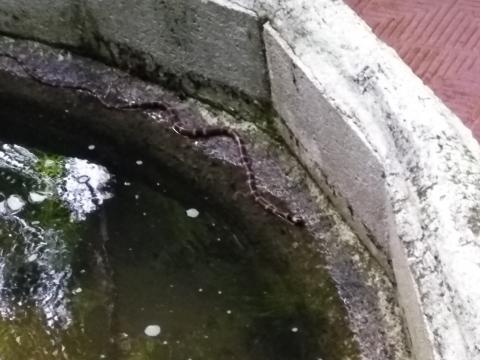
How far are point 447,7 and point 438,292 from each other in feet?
3.65

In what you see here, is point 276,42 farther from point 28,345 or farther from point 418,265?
point 28,345

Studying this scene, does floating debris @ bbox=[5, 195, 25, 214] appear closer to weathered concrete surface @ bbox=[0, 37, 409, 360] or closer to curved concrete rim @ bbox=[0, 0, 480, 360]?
weathered concrete surface @ bbox=[0, 37, 409, 360]

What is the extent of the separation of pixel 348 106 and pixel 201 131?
924mm

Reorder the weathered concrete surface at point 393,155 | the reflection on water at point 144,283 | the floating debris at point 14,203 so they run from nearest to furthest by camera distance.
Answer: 1. the weathered concrete surface at point 393,155
2. the reflection on water at point 144,283
3. the floating debris at point 14,203

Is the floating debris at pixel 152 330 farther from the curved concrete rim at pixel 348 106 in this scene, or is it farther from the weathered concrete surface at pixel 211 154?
the curved concrete rim at pixel 348 106

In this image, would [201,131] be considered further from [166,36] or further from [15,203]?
[15,203]

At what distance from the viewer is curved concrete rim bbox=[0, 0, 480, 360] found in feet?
6.97

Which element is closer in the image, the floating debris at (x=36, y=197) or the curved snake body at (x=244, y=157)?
the curved snake body at (x=244, y=157)

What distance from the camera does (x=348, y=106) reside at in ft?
8.40

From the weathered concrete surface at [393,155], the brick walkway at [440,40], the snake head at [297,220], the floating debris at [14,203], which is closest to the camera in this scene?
the weathered concrete surface at [393,155]

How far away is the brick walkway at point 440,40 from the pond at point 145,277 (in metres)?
0.68

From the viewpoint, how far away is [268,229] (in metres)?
3.07

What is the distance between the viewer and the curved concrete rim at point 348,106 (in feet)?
6.97

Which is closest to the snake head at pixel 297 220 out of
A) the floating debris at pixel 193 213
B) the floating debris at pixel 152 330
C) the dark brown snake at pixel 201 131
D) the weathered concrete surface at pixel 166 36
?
the dark brown snake at pixel 201 131
